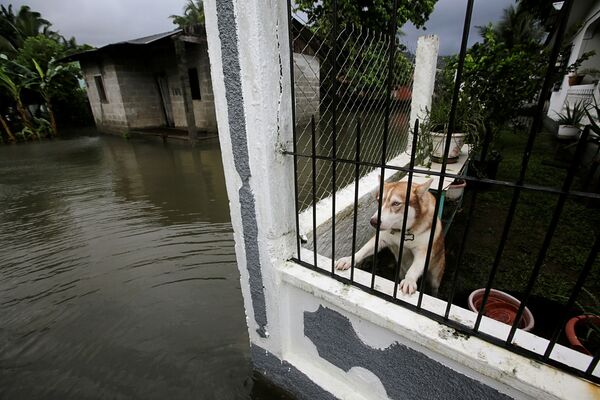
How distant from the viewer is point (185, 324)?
2.57 m

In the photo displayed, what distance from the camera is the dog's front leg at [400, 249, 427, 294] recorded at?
1.39 m

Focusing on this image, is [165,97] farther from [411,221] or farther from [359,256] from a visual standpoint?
[411,221]

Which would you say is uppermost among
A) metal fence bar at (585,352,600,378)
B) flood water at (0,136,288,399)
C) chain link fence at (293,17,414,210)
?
chain link fence at (293,17,414,210)

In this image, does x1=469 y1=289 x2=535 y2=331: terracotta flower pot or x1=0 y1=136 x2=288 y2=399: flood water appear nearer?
x1=469 y1=289 x2=535 y2=331: terracotta flower pot

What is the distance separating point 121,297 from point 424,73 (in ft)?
14.4

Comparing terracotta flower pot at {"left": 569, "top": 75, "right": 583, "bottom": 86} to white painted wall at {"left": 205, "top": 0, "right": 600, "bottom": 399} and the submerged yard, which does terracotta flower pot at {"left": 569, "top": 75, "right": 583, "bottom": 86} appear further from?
white painted wall at {"left": 205, "top": 0, "right": 600, "bottom": 399}

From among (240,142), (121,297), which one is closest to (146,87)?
(121,297)

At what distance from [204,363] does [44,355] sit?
1.34 meters

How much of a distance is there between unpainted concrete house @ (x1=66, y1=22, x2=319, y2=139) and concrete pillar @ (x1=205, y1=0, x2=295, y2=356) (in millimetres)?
8496

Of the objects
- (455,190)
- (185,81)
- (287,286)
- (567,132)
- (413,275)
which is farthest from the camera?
(185,81)

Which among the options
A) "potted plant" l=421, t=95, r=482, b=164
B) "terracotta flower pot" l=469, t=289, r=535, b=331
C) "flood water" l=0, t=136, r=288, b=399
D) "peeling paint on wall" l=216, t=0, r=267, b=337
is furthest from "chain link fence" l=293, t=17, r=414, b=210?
"terracotta flower pot" l=469, t=289, r=535, b=331

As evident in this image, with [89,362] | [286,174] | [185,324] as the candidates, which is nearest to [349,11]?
[286,174]

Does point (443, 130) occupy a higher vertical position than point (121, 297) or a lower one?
higher

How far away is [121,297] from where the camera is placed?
288 cm
